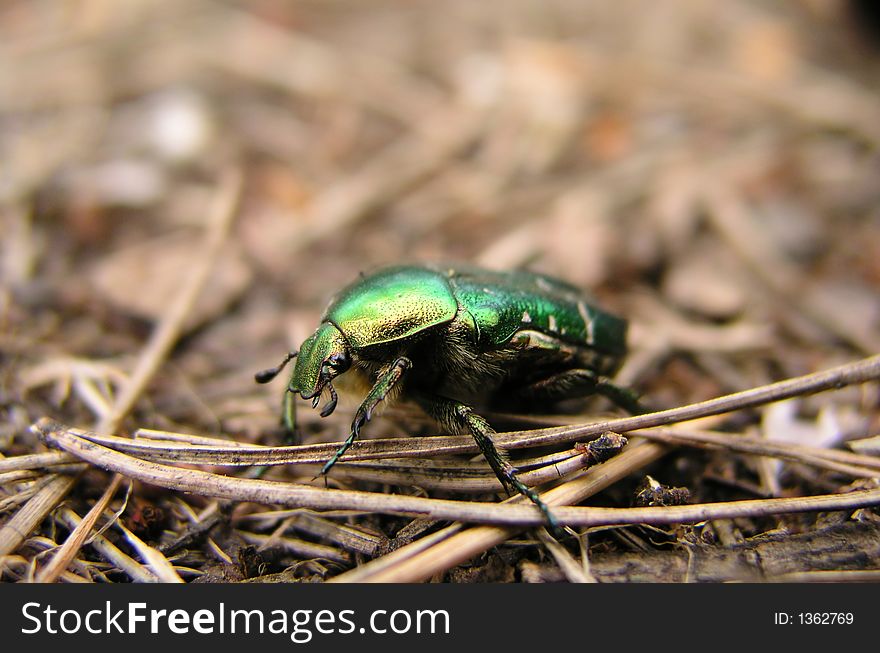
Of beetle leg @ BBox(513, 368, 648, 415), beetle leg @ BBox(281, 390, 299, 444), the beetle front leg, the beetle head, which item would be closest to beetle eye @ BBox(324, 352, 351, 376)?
the beetle head

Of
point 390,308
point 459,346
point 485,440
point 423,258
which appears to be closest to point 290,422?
point 390,308

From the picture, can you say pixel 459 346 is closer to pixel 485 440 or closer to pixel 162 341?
pixel 485 440

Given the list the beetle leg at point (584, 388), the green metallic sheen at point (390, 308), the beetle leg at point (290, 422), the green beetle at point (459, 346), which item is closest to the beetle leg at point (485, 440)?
the green beetle at point (459, 346)

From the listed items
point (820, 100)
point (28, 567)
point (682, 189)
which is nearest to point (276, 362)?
point (28, 567)

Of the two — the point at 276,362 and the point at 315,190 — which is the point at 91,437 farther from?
the point at 315,190

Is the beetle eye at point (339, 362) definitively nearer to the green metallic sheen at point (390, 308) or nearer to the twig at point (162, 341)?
the green metallic sheen at point (390, 308)

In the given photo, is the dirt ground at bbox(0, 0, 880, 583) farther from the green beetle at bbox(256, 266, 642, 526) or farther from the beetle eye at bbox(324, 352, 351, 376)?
the beetle eye at bbox(324, 352, 351, 376)
